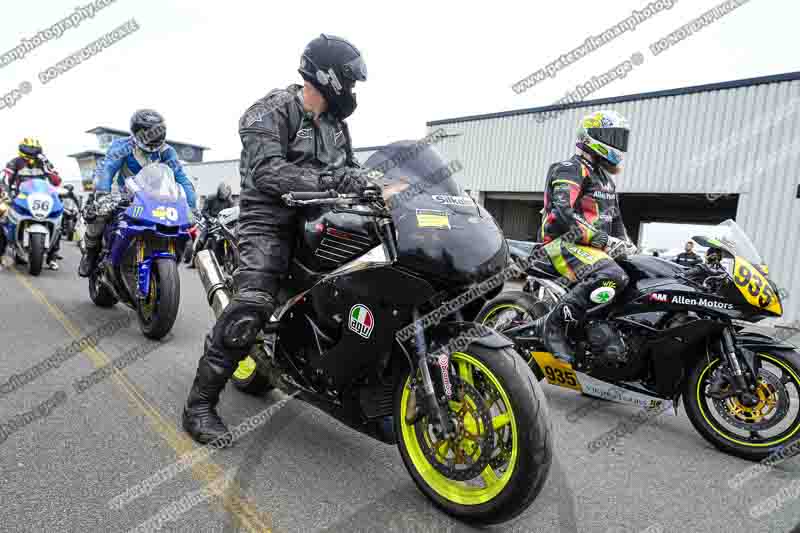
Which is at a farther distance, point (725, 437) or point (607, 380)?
point (607, 380)

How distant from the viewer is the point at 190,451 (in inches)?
104

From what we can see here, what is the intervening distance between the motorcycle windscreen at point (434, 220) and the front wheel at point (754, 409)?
1.87 meters

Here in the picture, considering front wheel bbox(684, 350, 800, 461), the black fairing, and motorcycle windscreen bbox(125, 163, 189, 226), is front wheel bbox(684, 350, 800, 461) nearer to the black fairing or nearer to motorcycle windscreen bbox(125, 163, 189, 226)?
the black fairing

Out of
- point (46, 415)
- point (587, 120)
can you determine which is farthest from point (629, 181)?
point (46, 415)

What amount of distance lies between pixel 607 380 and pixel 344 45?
263 centimetres

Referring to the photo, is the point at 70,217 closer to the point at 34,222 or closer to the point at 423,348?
the point at 34,222

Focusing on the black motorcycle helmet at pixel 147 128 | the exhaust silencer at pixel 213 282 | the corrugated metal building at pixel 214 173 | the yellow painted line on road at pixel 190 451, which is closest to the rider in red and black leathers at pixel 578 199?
the exhaust silencer at pixel 213 282

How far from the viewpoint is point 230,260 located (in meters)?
4.24

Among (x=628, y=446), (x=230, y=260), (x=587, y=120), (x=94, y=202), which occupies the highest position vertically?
(x=587, y=120)

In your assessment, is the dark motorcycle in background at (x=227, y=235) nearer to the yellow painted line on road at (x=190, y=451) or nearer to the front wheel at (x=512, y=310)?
the yellow painted line on road at (x=190, y=451)

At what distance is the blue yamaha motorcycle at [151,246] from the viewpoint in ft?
15.5

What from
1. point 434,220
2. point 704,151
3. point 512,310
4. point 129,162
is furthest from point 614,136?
point 704,151

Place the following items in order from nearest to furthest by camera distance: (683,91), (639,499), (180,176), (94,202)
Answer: (639,499)
(94,202)
(180,176)
(683,91)

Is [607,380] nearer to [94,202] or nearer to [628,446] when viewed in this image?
[628,446]
